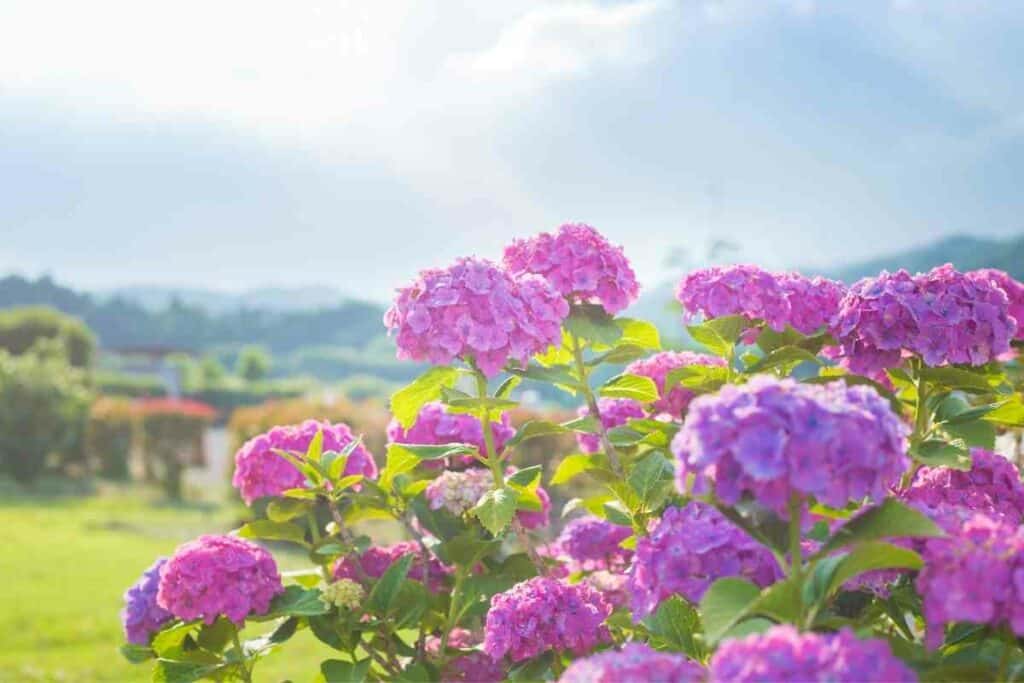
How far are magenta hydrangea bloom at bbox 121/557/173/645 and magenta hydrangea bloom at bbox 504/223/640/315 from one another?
3.74 feet

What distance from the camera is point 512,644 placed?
2.21m

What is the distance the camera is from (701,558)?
5.54 feet

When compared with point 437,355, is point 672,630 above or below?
below

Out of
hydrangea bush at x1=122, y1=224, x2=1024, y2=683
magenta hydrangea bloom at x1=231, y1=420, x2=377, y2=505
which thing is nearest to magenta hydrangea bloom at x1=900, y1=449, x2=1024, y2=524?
hydrangea bush at x1=122, y1=224, x2=1024, y2=683

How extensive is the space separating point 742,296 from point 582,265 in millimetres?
358

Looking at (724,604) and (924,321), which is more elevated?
(924,321)

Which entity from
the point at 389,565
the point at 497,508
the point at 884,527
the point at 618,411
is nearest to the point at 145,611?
the point at 389,565

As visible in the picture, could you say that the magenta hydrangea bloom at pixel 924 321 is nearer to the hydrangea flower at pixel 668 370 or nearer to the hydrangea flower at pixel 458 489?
the hydrangea flower at pixel 668 370

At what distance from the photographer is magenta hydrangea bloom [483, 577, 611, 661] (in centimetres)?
221

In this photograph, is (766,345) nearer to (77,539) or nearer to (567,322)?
(567,322)

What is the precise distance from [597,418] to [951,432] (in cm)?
76

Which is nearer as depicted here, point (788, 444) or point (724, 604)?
point (788, 444)

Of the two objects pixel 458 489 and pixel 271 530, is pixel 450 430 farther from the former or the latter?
pixel 271 530

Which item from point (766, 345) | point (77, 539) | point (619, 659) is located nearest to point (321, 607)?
point (766, 345)
